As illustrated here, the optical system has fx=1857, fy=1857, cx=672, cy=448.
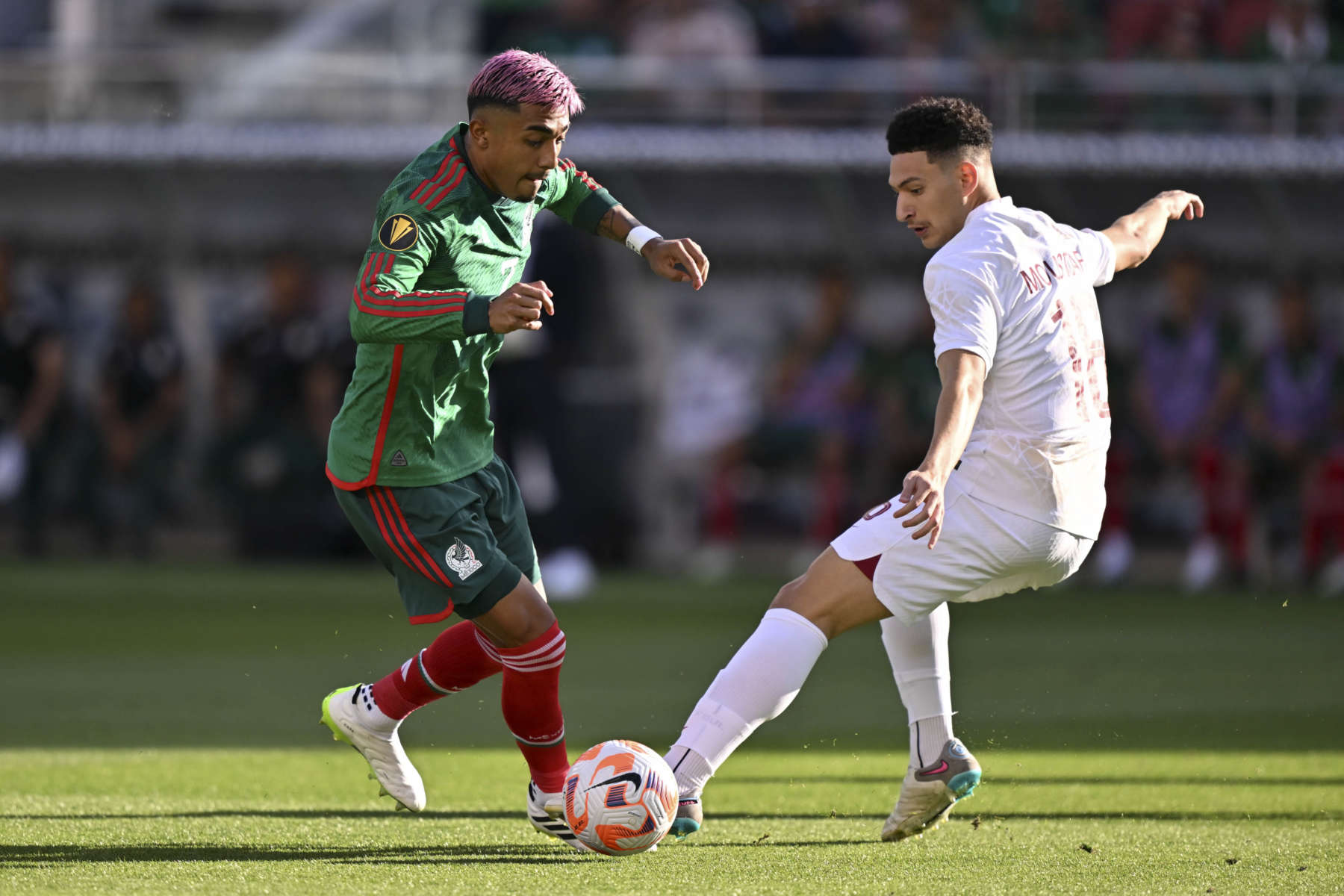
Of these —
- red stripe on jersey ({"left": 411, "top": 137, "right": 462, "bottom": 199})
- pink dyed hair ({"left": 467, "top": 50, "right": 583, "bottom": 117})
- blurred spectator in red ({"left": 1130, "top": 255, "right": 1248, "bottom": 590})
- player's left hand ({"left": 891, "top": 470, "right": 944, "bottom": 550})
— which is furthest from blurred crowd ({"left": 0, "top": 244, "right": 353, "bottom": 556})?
player's left hand ({"left": 891, "top": 470, "right": 944, "bottom": 550})

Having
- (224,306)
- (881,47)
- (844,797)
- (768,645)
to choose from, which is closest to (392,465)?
(768,645)

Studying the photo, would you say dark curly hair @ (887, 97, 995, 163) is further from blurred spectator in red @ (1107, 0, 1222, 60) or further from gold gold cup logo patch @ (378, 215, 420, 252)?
blurred spectator in red @ (1107, 0, 1222, 60)

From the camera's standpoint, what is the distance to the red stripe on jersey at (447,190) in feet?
15.3

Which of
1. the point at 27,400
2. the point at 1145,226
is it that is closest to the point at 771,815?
the point at 1145,226

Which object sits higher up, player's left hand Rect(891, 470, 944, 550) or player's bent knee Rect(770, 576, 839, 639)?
player's left hand Rect(891, 470, 944, 550)

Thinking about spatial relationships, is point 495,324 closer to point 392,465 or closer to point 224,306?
point 392,465

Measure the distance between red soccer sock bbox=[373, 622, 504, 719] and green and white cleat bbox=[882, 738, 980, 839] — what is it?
3.87 ft

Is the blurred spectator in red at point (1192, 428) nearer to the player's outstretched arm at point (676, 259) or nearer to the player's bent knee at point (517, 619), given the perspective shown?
the player's outstretched arm at point (676, 259)

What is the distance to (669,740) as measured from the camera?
6.82 m

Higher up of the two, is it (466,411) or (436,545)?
(466,411)

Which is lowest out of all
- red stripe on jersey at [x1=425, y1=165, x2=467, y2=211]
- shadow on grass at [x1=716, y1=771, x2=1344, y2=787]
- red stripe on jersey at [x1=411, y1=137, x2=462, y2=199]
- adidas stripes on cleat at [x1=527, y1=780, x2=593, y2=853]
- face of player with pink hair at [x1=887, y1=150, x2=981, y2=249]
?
shadow on grass at [x1=716, y1=771, x2=1344, y2=787]

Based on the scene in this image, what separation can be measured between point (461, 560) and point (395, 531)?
8.0 inches

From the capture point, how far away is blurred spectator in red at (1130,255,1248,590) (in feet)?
41.9

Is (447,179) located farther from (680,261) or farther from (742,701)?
(742,701)
